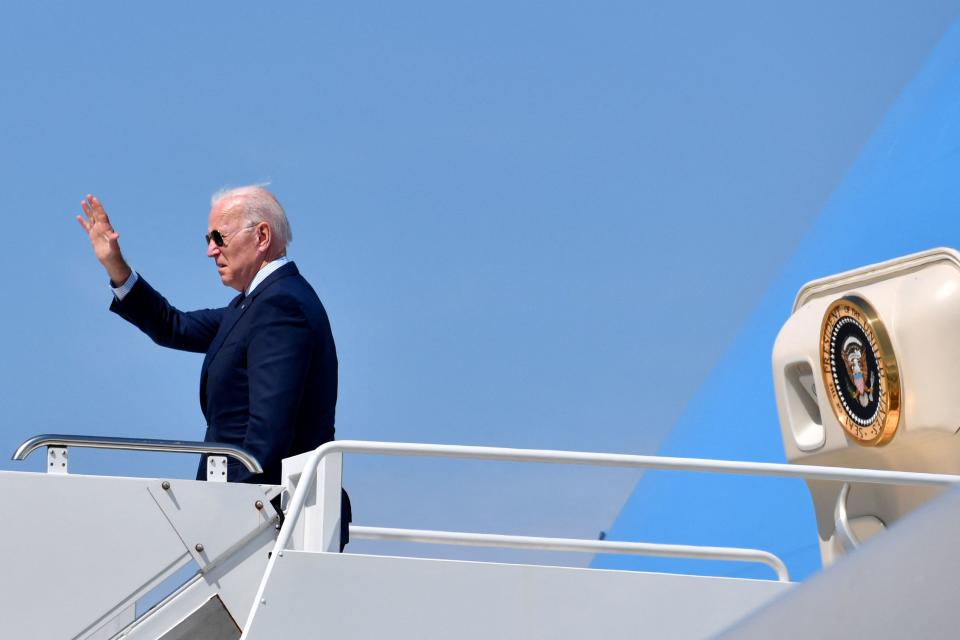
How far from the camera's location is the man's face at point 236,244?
5.24 metres

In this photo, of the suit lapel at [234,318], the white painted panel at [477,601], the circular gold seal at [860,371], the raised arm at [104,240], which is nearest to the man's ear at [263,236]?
the suit lapel at [234,318]

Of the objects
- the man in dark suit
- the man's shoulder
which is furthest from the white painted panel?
the man's shoulder

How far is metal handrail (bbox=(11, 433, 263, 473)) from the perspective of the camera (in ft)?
13.4

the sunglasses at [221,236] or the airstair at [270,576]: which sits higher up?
the sunglasses at [221,236]

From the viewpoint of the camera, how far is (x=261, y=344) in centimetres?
Result: 486

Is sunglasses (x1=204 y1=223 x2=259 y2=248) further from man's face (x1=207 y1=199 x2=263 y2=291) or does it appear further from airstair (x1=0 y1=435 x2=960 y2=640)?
airstair (x1=0 y1=435 x2=960 y2=640)

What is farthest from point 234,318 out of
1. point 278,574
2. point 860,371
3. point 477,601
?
point 860,371

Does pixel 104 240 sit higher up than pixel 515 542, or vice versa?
pixel 104 240

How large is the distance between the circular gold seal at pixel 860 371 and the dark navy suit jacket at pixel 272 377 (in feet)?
9.23

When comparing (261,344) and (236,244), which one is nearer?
(261,344)

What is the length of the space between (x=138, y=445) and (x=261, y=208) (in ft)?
4.92

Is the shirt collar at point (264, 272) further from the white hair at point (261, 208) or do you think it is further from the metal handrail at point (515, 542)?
the metal handrail at point (515, 542)

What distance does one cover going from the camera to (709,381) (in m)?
15.9

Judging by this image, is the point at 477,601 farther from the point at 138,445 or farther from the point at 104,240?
the point at 104,240
